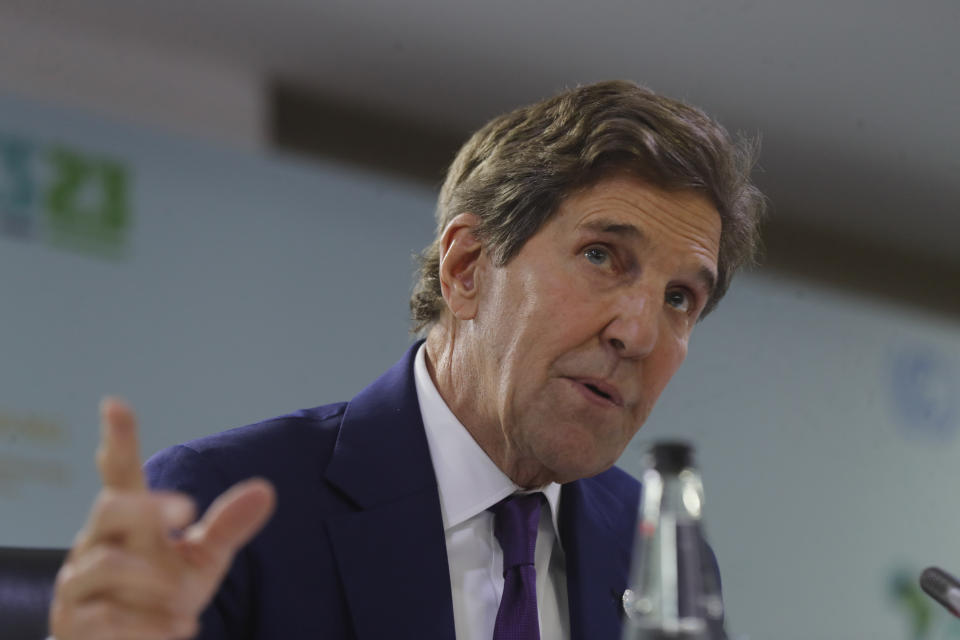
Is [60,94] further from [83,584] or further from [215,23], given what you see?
[83,584]

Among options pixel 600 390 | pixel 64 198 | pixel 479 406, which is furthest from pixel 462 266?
Answer: pixel 64 198

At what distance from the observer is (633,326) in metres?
1.51

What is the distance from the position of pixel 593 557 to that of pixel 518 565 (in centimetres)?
17

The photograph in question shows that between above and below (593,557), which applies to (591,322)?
above

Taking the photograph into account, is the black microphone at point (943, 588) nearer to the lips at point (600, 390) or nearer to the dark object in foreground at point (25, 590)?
the lips at point (600, 390)

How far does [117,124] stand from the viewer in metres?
3.60

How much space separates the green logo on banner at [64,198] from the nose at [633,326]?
7.62 ft

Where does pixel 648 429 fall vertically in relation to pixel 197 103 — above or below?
below

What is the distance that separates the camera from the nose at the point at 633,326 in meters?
1.50

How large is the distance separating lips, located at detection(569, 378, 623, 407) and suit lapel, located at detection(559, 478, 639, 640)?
0.22 meters

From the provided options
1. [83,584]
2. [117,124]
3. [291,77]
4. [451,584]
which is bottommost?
[451,584]

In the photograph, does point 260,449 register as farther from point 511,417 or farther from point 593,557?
point 593,557

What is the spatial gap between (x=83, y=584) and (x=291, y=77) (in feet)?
11.7

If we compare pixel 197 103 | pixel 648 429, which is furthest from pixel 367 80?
pixel 648 429
